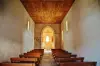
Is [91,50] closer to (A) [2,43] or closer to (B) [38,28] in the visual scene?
(A) [2,43]

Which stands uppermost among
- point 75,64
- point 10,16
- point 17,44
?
point 10,16

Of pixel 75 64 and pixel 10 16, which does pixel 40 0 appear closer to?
pixel 10 16

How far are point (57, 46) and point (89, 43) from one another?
13750mm

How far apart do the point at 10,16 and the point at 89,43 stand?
3.34m

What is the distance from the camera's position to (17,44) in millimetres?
8172

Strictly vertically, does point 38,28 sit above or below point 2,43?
above

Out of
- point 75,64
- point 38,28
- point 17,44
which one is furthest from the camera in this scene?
point 38,28

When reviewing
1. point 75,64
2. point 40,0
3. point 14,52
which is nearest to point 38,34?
point 40,0

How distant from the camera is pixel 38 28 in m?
19.5

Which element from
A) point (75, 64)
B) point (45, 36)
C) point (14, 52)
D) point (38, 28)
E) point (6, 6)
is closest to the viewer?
point (75, 64)

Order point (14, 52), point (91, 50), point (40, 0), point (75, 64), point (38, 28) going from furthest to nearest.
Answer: point (38, 28) → point (40, 0) → point (14, 52) → point (91, 50) → point (75, 64)

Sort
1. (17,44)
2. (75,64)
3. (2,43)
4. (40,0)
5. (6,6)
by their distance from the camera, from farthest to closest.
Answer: (40,0)
(17,44)
(6,6)
(2,43)
(75,64)

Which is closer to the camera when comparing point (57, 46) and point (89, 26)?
point (89, 26)

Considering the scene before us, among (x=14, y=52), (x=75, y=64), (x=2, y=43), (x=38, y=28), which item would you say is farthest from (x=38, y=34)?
(x=75, y=64)
